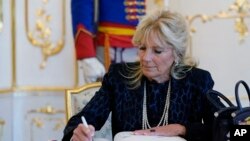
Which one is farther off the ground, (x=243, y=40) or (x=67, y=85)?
(x=243, y=40)

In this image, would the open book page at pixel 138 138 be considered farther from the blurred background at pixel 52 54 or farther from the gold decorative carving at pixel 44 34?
the gold decorative carving at pixel 44 34

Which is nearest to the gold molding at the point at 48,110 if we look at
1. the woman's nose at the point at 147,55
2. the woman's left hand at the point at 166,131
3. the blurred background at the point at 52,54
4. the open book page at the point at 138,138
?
the blurred background at the point at 52,54

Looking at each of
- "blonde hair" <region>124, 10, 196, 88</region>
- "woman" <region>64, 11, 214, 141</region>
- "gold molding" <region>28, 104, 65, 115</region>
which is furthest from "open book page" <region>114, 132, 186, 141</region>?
"gold molding" <region>28, 104, 65, 115</region>

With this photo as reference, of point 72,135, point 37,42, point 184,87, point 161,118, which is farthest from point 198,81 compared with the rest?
point 37,42

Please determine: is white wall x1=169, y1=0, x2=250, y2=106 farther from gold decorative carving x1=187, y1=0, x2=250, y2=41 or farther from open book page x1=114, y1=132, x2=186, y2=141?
open book page x1=114, y1=132, x2=186, y2=141

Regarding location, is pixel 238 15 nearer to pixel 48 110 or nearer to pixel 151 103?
pixel 48 110

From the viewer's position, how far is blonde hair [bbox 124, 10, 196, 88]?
4.86 ft

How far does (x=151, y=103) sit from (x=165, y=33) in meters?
0.23

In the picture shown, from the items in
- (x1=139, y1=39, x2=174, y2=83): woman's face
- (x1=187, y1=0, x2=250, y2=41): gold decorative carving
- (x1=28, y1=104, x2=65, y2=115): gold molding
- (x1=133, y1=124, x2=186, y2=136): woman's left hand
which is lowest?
(x1=28, y1=104, x2=65, y2=115): gold molding

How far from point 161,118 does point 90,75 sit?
859 mm

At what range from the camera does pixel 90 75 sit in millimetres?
2291

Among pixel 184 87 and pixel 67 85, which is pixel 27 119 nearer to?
pixel 67 85

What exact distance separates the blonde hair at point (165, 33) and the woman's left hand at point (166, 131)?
0.26 meters

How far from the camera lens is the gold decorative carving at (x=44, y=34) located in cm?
294
